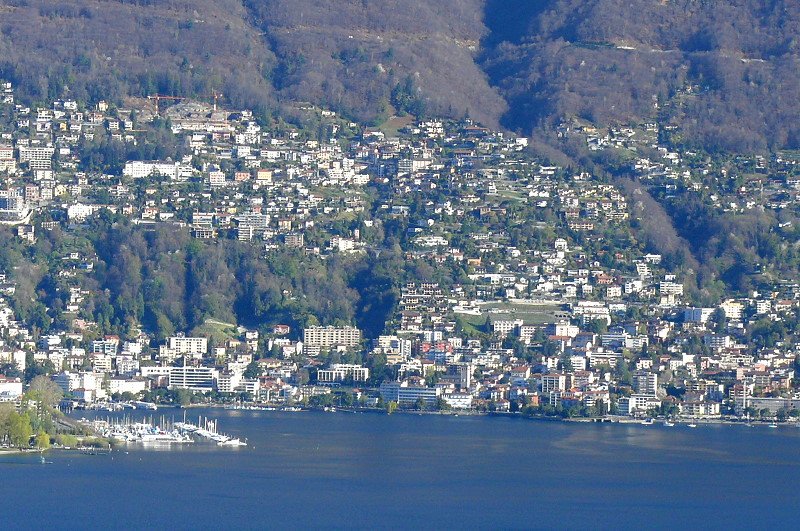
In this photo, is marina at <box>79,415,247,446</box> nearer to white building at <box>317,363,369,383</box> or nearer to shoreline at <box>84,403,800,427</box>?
shoreline at <box>84,403,800,427</box>

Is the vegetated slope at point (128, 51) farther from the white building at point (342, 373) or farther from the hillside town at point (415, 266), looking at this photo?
the white building at point (342, 373)

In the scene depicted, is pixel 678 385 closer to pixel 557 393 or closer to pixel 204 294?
pixel 557 393

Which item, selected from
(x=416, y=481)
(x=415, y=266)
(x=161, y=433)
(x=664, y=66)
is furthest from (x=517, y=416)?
(x=664, y=66)

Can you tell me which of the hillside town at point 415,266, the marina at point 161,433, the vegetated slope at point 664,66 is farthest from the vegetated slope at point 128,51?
the marina at point 161,433

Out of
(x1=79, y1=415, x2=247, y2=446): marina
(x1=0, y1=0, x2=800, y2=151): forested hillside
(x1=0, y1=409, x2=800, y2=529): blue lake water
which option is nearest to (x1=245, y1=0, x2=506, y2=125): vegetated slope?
(x1=0, y1=0, x2=800, y2=151): forested hillside

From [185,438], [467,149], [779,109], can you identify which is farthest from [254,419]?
[779,109]
